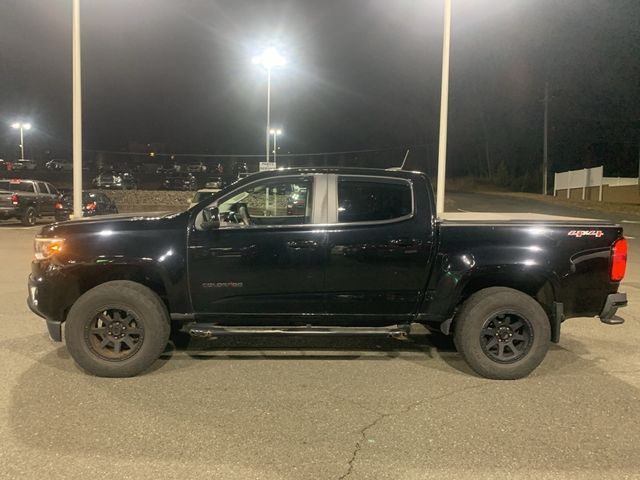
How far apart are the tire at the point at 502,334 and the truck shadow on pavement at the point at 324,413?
18 centimetres

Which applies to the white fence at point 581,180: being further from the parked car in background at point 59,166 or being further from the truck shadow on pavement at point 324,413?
the parked car in background at point 59,166

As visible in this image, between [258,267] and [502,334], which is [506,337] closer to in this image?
[502,334]

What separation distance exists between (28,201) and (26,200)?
10 centimetres

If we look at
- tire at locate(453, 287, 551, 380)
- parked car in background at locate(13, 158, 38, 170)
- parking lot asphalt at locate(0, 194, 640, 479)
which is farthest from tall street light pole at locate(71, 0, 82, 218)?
parked car in background at locate(13, 158, 38, 170)

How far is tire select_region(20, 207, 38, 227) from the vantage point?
21516 millimetres

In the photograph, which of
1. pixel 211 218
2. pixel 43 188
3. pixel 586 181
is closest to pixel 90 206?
pixel 43 188

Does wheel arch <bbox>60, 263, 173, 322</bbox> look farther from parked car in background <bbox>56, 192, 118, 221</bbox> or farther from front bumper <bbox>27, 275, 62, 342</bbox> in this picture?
parked car in background <bbox>56, 192, 118, 221</bbox>

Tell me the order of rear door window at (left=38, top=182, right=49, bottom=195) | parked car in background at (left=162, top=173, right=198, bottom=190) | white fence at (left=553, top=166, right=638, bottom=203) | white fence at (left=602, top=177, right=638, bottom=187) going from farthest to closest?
parked car in background at (left=162, top=173, right=198, bottom=190)
white fence at (left=602, top=177, right=638, bottom=187)
white fence at (left=553, top=166, right=638, bottom=203)
rear door window at (left=38, top=182, right=49, bottom=195)

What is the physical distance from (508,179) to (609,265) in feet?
203

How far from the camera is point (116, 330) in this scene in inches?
210

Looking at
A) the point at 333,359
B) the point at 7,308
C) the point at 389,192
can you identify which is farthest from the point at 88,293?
the point at 7,308

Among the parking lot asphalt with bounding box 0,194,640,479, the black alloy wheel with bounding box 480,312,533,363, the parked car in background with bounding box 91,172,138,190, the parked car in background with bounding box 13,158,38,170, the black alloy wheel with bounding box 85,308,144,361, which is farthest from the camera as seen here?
the parked car in background with bounding box 13,158,38,170

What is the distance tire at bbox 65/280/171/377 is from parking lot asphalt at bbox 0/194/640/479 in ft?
0.57

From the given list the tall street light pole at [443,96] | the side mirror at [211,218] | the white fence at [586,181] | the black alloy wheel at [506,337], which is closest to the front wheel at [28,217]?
the tall street light pole at [443,96]
